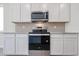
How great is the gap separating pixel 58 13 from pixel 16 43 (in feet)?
4.48

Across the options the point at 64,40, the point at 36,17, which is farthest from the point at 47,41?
the point at 36,17

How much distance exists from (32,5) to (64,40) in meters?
1.27

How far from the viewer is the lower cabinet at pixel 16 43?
3662 millimetres

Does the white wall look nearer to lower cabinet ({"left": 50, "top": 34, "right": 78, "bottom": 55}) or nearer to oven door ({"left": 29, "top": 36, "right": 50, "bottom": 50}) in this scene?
lower cabinet ({"left": 50, "top": 34, "right": 78, "bottom": 55})

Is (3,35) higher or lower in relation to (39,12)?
lower

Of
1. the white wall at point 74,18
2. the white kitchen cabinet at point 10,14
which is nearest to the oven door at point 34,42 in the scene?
the white kitchen cabinet at point 10,14

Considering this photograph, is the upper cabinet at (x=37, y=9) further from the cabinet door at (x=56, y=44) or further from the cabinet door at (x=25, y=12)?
the cabinet door at (x=56, y=44)

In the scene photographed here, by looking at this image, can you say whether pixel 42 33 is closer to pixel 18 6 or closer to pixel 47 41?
pixel 47 41

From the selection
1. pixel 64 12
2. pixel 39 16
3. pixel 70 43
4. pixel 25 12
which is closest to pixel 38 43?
pixel 39 16

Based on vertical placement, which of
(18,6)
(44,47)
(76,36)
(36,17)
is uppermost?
(18,6)

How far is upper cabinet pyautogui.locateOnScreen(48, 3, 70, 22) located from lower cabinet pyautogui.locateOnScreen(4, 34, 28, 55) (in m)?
0.88

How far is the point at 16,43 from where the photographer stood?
3686mm

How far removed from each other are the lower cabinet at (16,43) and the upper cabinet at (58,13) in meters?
0.88

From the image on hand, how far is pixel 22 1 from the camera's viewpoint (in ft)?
12.9
